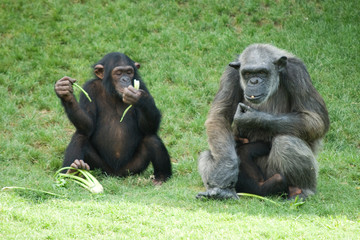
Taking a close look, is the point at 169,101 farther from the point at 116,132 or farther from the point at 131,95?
the point at 131,95

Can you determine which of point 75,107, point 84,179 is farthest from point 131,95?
point 84,179

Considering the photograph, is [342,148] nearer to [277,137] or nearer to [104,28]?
[277,137]

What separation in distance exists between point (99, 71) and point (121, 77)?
50 cm

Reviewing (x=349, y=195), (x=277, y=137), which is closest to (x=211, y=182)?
(x=277, y=137)

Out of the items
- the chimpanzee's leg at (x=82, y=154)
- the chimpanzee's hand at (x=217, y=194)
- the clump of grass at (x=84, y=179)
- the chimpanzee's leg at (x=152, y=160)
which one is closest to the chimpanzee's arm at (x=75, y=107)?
the chimpanzee's leg at (x=82, y=154)

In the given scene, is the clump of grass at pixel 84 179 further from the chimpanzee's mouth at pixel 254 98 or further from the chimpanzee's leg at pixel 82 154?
the chimpanzee's mouth at pixel 254 98

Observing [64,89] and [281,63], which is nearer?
[281,63]

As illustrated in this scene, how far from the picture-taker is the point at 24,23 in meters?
13.0

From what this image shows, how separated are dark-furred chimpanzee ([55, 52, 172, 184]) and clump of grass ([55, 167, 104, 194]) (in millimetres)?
325

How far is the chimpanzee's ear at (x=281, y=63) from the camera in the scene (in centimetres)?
715

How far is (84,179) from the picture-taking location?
7.49m

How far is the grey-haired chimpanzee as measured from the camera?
7016mm

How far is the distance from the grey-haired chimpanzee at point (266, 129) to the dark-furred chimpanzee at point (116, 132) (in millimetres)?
1075

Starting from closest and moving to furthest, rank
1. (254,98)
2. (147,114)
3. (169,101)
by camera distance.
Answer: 1. (254,98)
2. (147,114)
3. (169,101)
